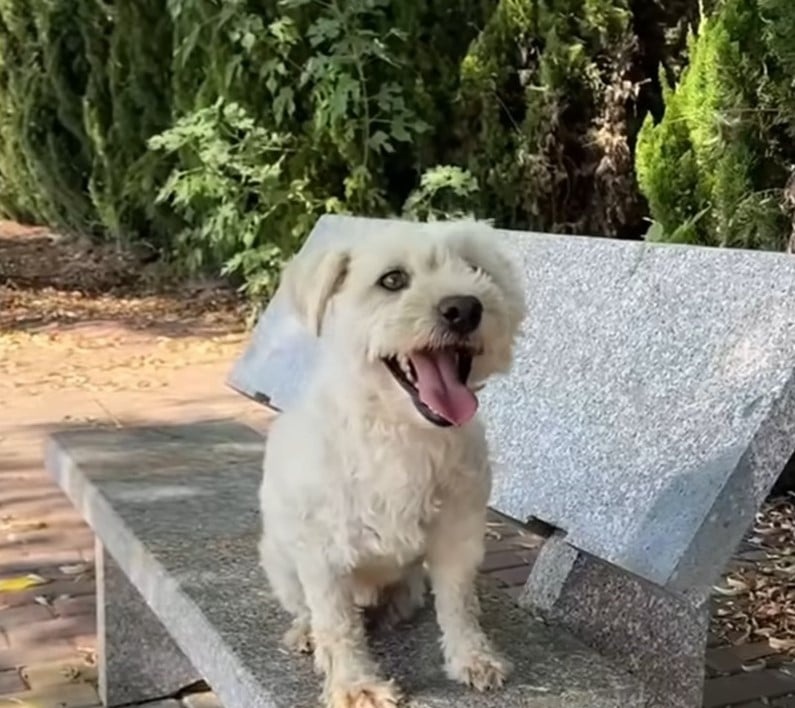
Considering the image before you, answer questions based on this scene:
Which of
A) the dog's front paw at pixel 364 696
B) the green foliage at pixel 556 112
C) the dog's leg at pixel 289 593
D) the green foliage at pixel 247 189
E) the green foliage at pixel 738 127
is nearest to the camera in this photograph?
the dog's front paw at pixel 364 696

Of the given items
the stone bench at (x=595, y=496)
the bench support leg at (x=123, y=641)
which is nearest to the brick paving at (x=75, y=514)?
the bench support leg at (x=123, y=641)

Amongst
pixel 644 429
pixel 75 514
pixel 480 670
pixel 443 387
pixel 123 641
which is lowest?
pixel 75 514

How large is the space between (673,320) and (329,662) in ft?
3.27

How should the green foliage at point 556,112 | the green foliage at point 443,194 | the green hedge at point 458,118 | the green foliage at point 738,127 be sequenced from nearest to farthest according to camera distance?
the green foliage at point 738,127, the green hedge at point 458,118, the green foliage at point 556,112, the green foliage at point 443,194

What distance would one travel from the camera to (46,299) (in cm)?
1221

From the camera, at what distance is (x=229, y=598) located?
8.55 ft

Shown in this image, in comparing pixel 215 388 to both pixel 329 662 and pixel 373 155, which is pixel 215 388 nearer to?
pixel 373 155

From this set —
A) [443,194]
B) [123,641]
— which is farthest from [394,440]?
[443,194]

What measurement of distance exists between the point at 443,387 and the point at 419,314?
0.46 feet

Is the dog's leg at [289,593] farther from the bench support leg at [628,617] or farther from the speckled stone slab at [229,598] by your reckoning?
the bench support leg at [628,617]

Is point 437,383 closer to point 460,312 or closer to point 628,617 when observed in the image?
point 460,312

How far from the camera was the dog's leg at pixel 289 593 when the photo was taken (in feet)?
7.70

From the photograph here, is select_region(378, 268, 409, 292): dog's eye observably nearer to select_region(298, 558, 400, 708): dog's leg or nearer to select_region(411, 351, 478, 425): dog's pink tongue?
select_region(411, 351, 478, 425): dog's pink tongue

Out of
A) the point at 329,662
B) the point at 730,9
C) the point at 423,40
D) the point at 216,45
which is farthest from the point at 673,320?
the point at 216,45
